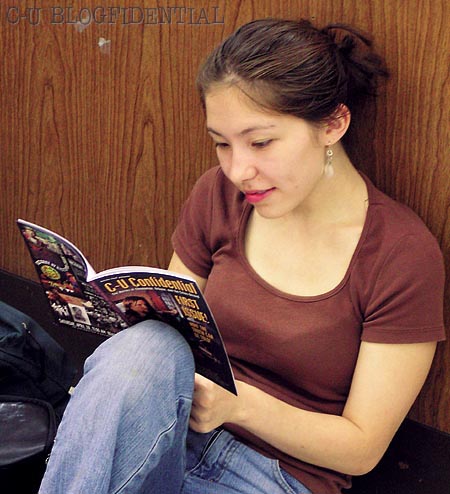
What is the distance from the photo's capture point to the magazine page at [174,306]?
981mm

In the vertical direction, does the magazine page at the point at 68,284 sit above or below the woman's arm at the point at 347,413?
above

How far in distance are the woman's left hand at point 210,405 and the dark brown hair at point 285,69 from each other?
417 mm

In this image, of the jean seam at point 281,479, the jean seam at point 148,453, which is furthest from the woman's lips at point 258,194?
the jean seam at point 281,479

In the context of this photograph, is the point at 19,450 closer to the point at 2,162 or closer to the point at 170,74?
the point at 170,74

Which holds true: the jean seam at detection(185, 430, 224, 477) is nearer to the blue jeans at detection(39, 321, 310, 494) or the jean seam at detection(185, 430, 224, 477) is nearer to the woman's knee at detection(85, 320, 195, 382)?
the blue jeans at detection(39, 321, 310, 494)

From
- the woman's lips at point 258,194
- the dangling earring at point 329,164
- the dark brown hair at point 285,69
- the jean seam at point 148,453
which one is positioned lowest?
the jean seam at point 148,453

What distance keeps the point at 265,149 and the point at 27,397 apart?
2.36 ft

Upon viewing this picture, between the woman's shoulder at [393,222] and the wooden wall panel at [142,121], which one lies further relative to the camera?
the wooden wall panel at [142,121]

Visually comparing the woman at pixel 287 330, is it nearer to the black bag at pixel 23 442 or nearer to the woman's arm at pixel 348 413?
the woman's arm at pixel 348 413

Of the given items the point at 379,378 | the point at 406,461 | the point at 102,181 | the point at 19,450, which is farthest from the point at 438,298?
the point at 102,181

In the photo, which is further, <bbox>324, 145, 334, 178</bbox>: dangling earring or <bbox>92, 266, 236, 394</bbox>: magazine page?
<bbox>324, 145, 334, 178</bbox>: dangling earring

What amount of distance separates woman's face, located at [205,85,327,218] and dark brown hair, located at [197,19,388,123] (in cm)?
2

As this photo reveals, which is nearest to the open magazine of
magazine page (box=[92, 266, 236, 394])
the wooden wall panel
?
magazine page (box=[92, 266, 236, 394])

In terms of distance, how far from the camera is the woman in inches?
40.2
